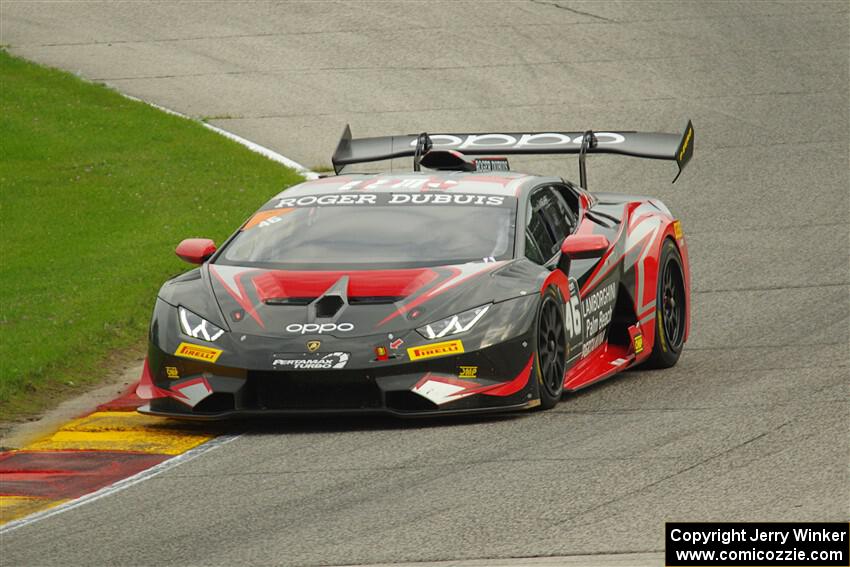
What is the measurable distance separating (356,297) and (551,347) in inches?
44.0

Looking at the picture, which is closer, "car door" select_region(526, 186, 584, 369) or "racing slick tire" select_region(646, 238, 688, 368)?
"car door" select_region(526, 186, 584, 369)

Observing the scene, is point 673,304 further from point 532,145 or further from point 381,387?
point 381,387

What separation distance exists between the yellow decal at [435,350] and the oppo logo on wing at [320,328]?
0.34 meters

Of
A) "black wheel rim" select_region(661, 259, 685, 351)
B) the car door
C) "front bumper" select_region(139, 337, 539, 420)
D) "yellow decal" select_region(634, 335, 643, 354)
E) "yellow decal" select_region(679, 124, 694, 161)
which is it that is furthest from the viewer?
"yellow decal" select_region(679, 124, 694, 161)

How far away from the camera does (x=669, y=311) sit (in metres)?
11.3

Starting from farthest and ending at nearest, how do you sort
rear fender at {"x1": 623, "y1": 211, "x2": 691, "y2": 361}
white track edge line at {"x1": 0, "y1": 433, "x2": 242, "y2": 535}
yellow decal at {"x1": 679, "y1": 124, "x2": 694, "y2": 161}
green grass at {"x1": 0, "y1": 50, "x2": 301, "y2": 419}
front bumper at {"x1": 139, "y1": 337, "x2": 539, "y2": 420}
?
green grass at {"x1": 0, "y1": 50, "x2": 301, "y2": 419}, yellow decal at {"x1": 679, "y1": 124, "x2": 694, "y2": 161}, rear fender at {"x1": 623, "y1": 211, "x2": 691, "y2": 361}, front bumper at {"x1": 139, "y1": 337, "x2": 539, "y2": 420}, white track edge line at {"x1": 0, "y1": 433, "x2": 242, "y2": 535}

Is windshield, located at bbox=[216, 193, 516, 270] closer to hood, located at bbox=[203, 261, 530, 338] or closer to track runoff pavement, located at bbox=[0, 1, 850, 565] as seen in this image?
hood, located at bbox=[203, 261, 530, 338]

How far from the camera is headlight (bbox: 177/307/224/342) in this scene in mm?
8930

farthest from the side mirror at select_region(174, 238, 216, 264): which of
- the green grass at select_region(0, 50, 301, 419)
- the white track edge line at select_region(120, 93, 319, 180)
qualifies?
the white track edge line at select_region(120, 93, 319, 180)

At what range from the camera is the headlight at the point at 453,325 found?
873cm

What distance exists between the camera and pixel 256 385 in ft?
28.7

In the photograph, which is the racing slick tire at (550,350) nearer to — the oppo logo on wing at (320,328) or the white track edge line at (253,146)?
the oppo logo on wing at (320,328)

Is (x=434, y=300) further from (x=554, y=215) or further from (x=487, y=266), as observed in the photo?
(x=554, y=215)

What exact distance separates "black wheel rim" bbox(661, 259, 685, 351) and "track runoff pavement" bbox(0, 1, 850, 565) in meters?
0.23
